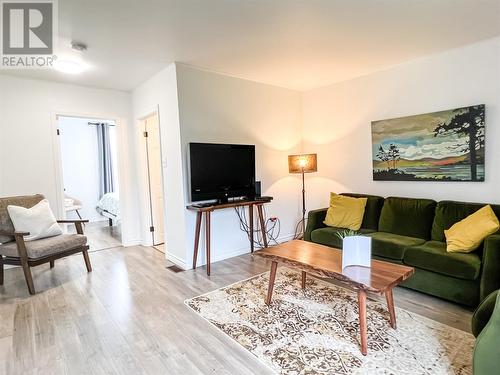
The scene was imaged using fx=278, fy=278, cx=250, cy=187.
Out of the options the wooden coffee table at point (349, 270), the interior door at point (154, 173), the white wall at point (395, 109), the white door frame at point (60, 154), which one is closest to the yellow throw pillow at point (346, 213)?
the white wall at point (395, 109)

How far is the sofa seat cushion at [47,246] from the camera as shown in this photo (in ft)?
9.60

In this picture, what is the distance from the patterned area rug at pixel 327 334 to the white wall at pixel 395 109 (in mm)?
1712

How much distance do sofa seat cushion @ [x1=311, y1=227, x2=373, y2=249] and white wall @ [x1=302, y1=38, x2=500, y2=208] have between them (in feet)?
2.93

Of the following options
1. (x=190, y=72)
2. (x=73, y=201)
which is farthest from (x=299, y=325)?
(x=73, y=201)

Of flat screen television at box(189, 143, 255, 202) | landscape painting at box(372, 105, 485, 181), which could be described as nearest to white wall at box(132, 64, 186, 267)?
flat screen television at box(189, 143, 255, 202)

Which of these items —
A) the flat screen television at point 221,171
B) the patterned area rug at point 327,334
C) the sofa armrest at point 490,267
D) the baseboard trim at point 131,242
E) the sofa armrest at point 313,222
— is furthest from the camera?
the baseboard trim at point 131,242

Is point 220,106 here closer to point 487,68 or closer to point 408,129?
point 408,129

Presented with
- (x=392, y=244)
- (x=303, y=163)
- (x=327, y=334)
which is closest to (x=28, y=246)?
(x=327, y=334)

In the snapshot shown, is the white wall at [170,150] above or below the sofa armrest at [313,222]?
above

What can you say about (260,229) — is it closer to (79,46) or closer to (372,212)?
(372,212)

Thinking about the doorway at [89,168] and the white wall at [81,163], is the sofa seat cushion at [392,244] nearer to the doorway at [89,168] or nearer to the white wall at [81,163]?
the doorway at [89,168]

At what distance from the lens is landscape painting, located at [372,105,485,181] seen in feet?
9.70

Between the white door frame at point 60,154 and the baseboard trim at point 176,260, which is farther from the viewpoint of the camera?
the white door frame at point 60,154

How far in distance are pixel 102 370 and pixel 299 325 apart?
54.1 inches
